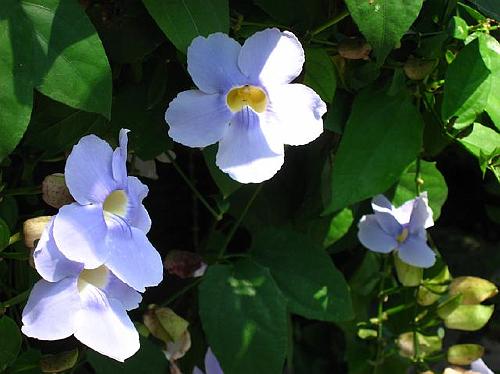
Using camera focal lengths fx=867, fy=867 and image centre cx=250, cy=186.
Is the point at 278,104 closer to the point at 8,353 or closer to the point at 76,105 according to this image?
the point at 76,105

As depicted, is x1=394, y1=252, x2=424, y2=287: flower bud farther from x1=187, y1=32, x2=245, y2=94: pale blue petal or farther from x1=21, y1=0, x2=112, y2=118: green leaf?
x1=21, y1=0, x2=112, y2=118: green leaf

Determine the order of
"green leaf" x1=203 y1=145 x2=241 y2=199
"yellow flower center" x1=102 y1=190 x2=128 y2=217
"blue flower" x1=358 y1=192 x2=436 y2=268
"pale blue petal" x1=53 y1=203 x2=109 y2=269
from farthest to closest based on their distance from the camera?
"blue flower" x1=358 y1=192 x2=436 y2=268
"green leaf" x1=203 y1=145 x2=241 y2=199
"yellow flower center" x1=102 y1=190 x2=128 y2=217
"pale blue petal" x1=53 y1=203 x2=109 y2=269

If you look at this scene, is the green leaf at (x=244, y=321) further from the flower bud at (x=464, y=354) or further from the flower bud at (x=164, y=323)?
the flower bud at (x=464, y=354)

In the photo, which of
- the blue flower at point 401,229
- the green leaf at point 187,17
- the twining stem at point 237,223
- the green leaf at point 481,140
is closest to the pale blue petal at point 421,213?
the blue flower at point 401,229

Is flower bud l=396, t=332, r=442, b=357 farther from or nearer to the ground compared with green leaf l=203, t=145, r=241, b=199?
nearer to the ground

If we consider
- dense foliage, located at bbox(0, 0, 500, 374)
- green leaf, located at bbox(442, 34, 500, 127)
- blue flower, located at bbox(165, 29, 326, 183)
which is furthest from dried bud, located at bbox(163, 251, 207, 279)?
green leaf, located at bbox(442, 34, 500, 127)

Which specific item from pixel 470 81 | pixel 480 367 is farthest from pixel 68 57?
pixel 480 367
